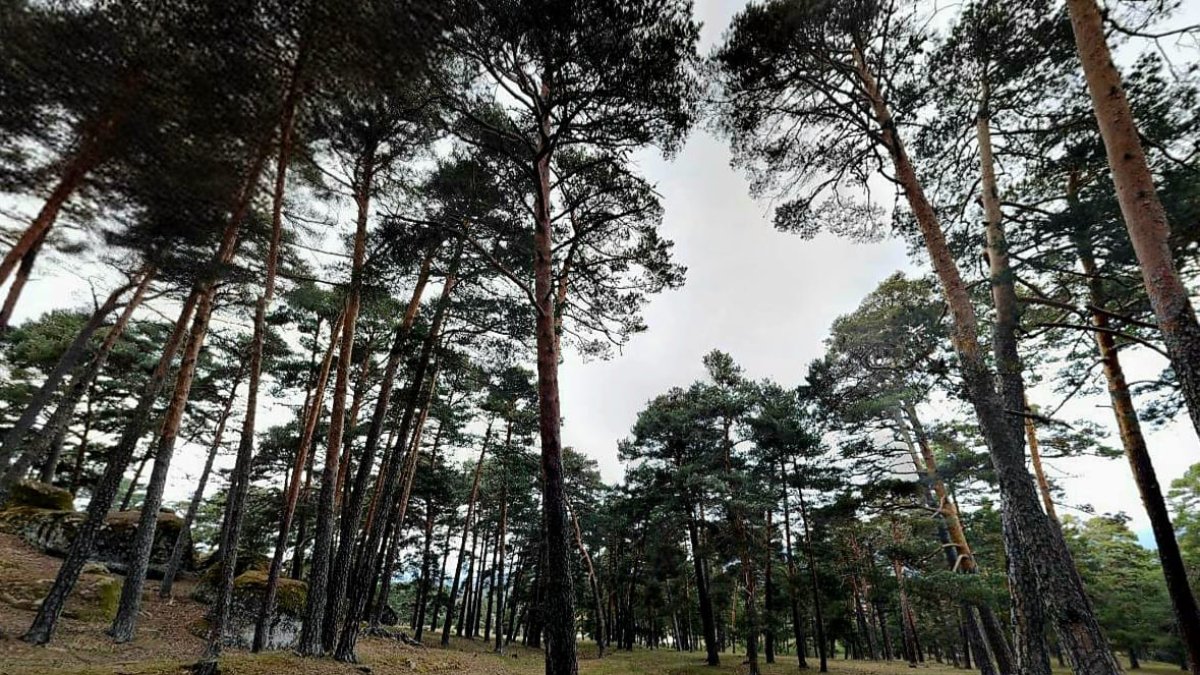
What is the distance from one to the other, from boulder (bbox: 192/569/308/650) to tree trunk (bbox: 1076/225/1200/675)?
14544 mm

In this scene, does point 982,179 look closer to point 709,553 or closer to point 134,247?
point 134,247

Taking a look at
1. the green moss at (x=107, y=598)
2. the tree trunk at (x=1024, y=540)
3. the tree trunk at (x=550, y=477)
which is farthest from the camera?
the green moss at (x=107, y=598)

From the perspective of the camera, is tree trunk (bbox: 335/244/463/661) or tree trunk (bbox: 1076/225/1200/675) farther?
tree trunk (bbox: 335/244/463/661)

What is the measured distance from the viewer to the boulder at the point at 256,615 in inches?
362

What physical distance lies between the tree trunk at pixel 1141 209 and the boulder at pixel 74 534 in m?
20.5

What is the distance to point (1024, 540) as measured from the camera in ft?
14.3

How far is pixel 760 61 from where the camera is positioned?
6.64 m

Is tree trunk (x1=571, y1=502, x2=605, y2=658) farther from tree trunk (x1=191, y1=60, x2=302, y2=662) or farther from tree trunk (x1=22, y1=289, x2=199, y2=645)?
tree trunk (x1=22, y1=289, x2=199, y2=645)

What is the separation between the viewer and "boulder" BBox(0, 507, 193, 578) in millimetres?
12094

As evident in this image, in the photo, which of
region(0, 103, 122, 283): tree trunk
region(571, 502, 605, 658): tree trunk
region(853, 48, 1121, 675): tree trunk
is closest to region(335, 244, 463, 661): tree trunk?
region(571, 502, 605, 658): tree trunk

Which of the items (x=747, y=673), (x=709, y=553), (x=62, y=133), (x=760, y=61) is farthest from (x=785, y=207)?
(x=747, y=673)

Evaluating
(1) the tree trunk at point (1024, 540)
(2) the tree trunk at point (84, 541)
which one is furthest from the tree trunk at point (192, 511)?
(1) the tree trunk at point (1024, 540)

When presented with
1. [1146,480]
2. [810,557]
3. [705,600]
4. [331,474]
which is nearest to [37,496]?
[331,474]

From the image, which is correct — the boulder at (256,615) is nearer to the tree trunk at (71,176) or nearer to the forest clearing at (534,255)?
the forest clearing at (534,255)
